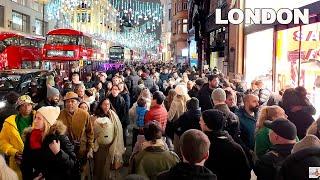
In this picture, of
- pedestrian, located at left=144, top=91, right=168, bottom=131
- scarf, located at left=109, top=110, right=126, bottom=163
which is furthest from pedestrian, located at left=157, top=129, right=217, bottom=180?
pedestrian, located at left=144, top=91, right=168, bottom=131

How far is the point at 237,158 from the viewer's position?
16.4 ft

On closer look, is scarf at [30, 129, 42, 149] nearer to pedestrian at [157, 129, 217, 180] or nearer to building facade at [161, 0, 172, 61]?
pedestrian at [157, 129, 217, 180]

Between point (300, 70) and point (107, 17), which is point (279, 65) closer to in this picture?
point (300, 70)

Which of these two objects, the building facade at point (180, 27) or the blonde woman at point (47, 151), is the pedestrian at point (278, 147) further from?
the building facade at point (180, 27)

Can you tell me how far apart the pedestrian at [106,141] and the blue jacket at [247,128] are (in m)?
2.05

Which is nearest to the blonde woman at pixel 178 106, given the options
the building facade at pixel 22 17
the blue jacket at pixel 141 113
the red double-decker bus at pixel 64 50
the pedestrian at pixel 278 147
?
the blue jacket at pixel 141 113

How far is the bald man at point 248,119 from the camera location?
732cm

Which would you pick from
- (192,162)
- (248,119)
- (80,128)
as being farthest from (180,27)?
(192,162)

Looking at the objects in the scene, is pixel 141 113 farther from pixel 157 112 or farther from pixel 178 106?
pixel 157 112

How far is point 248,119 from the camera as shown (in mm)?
7418

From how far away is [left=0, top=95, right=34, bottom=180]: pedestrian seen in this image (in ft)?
21.3

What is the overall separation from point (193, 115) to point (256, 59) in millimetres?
11744

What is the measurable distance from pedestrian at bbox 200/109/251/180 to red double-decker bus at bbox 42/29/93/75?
24.5 m

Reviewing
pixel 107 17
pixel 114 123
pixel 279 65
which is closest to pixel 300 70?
pixel 279 65
